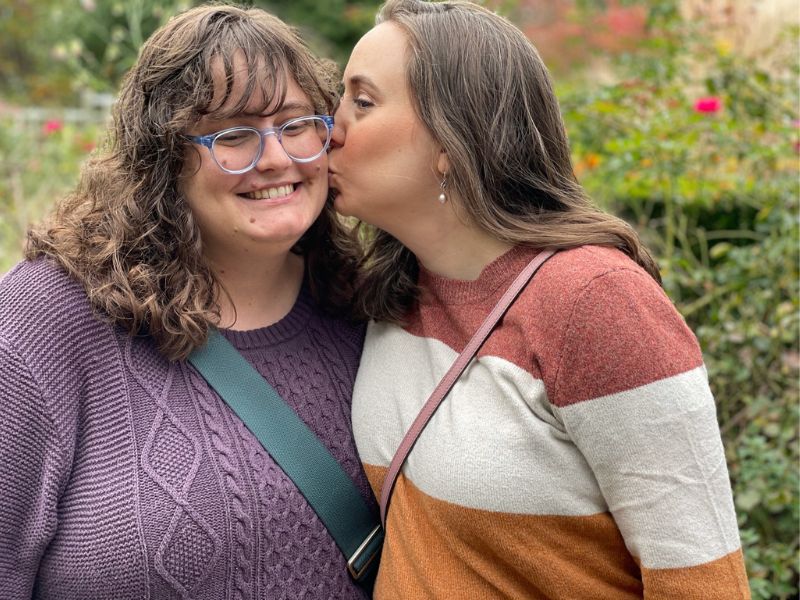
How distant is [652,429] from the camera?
1.66 metres

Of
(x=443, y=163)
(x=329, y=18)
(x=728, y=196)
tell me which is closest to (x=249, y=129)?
(x=443, y=163)

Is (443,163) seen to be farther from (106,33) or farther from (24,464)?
(106,33)

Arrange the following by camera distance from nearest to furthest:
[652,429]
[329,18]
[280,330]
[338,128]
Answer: [652,429] < [338,128] < [280,330] < [329,18]

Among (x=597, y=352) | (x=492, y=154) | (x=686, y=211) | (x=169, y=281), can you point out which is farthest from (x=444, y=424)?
(x=686, y=211)

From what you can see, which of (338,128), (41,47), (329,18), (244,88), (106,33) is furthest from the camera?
(41,47)

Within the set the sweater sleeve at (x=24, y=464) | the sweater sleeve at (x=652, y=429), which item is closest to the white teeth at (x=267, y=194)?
the sweater sleeve at (x=24, y=464)

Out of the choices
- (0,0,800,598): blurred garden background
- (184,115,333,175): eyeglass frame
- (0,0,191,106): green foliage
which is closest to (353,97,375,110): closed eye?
(184,115,333,175): eyeglass frame

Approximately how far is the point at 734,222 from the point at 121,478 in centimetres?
372

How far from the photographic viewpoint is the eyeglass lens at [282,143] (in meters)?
2.02

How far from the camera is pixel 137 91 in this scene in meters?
2.09

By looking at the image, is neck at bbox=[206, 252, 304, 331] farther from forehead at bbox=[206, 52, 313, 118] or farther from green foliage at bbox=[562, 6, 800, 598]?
green foliage at bbox=[562, 6, 800, 598]

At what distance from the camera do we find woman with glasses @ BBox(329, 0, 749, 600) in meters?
1.68

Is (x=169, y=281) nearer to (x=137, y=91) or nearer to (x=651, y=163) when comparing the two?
(x=137, y=91)

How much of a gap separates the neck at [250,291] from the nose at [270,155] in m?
0.28
